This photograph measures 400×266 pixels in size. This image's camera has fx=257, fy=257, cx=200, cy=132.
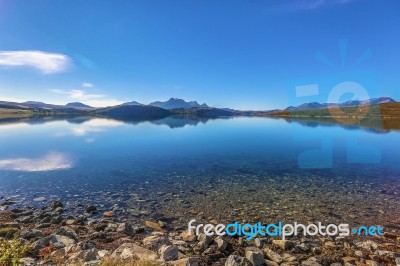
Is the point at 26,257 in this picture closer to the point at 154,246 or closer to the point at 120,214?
the point at 154,246

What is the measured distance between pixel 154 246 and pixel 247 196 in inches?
485

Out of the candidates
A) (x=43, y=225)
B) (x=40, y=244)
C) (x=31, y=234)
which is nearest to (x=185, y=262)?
(x=40, y=244)

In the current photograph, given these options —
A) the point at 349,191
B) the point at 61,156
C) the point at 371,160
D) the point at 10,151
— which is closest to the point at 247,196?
the point at 349,191

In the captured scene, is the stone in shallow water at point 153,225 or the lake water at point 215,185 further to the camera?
the lake water at point 215,185

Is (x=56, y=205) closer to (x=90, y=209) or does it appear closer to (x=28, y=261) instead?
(x=90, y=209)

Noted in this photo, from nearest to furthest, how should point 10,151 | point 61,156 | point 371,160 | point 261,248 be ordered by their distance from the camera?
point 261,248 → point 371,160 → point 61,156 → point 10,151

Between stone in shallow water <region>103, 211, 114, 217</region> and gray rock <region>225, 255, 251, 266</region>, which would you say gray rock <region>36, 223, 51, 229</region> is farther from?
gray rock <region>225, 255, 251, 266</region>

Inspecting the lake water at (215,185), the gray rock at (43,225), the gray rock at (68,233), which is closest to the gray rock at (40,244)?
the gray rock at (68,233)

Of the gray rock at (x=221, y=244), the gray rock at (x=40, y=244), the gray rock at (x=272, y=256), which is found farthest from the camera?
the gray rock at (x=221, y=244)

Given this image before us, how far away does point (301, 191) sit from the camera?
84.2 feet

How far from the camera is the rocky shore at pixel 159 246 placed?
38.8 feet

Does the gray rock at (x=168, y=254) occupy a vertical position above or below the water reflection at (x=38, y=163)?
above

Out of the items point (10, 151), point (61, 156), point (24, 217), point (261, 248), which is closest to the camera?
point (261, 248)

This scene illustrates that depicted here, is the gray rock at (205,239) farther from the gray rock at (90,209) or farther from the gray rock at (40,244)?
the gray rock at (90,209)
